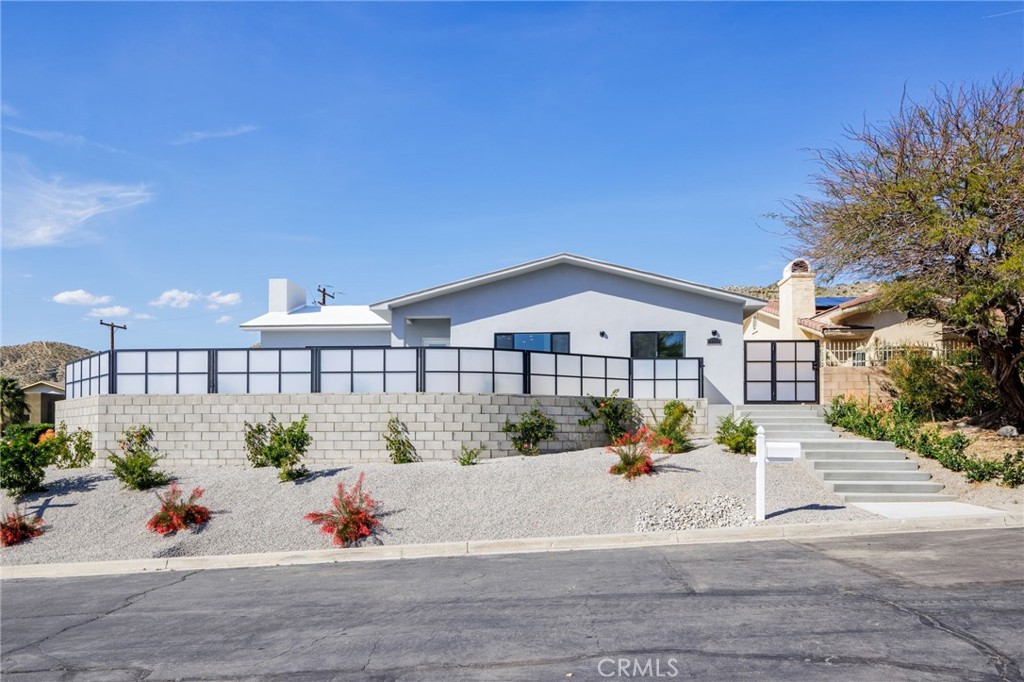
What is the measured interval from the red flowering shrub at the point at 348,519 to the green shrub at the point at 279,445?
7.67 ft

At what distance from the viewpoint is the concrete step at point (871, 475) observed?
15602 mm

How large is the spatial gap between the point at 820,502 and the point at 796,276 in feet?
58.7

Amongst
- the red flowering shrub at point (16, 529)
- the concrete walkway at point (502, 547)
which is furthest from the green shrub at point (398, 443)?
the red flowering shrub at point (16, 529)

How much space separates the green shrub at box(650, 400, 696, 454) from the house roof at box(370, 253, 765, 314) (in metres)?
4.06

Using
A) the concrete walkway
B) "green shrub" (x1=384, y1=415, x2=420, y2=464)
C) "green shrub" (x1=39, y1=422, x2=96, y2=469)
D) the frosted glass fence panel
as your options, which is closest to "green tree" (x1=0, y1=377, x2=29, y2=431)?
the frosted glass fence panel

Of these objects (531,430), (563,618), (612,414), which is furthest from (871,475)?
(563,618)

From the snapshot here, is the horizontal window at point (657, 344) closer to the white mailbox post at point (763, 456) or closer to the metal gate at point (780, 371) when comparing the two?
the metal gate at point (780, 371)

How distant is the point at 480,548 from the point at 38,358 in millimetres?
92861

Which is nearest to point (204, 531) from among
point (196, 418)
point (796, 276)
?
point (196, 418)

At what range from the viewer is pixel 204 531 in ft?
44.1

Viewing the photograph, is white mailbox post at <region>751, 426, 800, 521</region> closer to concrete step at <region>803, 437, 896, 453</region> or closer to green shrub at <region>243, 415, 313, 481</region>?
concrete step at <region>803, 437, 896, 453</region>

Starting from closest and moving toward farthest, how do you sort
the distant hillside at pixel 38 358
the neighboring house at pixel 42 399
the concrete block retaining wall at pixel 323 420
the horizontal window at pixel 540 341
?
the concrete block retaining wall at pixel 323 420 < the horizontal window at pixel 540 341 < the neighboring house at pixel 42 399 < the distant hillside at pixel 38 358

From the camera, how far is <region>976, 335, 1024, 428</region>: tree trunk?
17734mm

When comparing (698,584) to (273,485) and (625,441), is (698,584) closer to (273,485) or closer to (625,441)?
(625,441)
